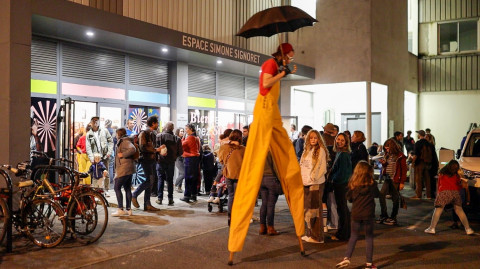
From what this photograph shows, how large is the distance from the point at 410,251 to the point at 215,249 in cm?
297

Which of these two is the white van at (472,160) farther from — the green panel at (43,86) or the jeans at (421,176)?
the green panel at (43,86)

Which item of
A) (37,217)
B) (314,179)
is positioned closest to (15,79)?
(37,217)

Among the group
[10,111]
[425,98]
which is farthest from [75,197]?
[425,98]

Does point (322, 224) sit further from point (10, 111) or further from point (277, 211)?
point (10, 111)

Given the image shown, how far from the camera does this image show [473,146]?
10930 millimetres

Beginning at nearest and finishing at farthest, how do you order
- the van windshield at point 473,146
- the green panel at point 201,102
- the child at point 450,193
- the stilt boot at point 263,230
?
the stilt boot at point 263,230 → the child at point 450,193 → the van windshield at point 473,146 → the green panel at point 201,102

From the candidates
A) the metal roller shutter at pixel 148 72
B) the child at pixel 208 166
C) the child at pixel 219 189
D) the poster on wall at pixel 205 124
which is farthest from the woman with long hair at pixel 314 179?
the poster on wall at pixel 205 124

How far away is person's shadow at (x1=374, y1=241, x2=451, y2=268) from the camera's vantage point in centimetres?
661

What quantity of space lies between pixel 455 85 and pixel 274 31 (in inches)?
810

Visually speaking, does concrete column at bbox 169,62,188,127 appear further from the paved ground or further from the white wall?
the white wall

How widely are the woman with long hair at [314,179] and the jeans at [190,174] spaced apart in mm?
4511

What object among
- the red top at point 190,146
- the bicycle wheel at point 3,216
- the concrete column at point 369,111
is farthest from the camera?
the concrete column at point 369,111

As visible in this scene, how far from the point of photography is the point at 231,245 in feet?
20.1

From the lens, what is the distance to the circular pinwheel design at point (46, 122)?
11.4m
